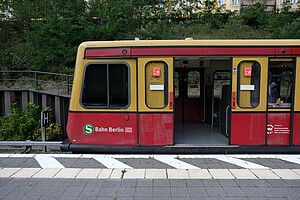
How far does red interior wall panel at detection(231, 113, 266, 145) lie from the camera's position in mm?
5238

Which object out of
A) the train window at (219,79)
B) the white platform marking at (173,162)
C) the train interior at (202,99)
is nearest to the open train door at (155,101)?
the white platform marking at (173,162)

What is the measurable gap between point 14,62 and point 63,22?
428cm

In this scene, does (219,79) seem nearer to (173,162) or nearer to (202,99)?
(202,99)

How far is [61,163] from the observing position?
4605 millimetres

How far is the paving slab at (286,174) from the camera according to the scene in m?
3.91

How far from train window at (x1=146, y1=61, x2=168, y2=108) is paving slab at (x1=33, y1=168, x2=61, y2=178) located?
2437mm

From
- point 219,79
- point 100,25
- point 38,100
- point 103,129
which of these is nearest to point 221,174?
point 103,129

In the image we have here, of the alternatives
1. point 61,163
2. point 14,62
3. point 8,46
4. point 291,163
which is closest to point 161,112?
point 61,163

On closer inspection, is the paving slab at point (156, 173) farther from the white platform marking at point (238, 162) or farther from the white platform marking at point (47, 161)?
the white platform marking at point (47, 161)

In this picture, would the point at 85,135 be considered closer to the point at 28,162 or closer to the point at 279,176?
the point at 28,162

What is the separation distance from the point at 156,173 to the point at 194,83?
15.9 ft

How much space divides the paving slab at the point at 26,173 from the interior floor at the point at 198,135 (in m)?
3.24

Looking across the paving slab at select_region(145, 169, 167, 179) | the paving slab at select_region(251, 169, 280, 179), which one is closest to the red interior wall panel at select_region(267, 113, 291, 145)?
the paving slab at select_region(251, 169, 280, 179)

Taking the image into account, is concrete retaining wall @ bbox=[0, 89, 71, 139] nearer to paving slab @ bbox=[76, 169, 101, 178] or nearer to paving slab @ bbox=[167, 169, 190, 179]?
paving slab @ bbox=[76, 169, 101, 178]
